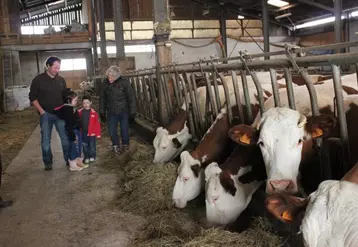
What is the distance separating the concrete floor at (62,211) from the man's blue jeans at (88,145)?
40cm

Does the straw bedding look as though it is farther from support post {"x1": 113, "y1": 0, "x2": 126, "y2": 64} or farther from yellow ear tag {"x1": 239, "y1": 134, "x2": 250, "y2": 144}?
support post {"x1": 113, "y1": 0, "x2": 126, "y2": 64}

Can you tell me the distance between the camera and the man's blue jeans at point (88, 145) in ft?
24.0

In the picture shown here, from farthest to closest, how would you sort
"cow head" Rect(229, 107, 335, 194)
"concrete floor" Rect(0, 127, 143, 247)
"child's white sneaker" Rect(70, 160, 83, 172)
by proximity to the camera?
"child's white sneaker" Rect(70, 160, 83, 172) < "concrete floor" Rect(0, 127, 143, 247) < "cow head" Rect(229, 107, 335, 194)

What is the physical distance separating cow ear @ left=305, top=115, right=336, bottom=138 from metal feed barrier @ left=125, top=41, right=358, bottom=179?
10cm

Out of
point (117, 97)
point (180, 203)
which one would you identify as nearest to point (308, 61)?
point (180, 203)

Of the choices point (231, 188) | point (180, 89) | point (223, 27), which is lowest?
point (231, 188)

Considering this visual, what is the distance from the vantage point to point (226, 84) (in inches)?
200

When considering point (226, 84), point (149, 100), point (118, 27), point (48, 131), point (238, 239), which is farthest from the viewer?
point (118, 27)

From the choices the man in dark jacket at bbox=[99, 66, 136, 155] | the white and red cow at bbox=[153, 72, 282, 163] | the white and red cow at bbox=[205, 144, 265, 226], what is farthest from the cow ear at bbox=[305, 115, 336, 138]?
the man in dark jacket at bbox=[99, 66, 136, 155]

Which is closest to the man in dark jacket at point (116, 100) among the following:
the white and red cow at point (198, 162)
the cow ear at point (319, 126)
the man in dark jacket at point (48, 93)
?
the man in dark jacket at point (48, 93)

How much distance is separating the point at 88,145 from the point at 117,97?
102cm

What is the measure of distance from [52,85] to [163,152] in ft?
6.91

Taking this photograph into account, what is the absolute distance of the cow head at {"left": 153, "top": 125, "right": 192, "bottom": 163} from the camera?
5961 millimetres

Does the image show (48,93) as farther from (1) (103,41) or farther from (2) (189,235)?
(1) (103,41)
